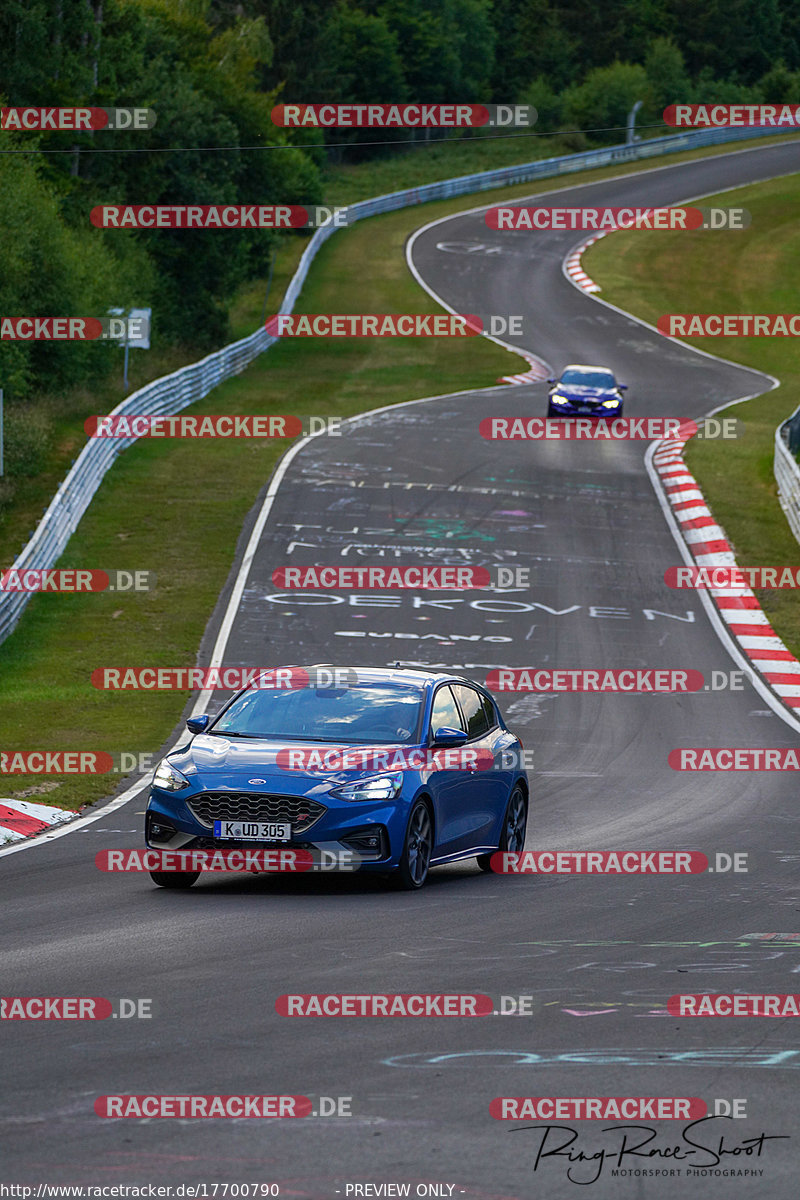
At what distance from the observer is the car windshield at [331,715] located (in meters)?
12.1

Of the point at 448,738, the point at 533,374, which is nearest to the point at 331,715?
the point at 448,738

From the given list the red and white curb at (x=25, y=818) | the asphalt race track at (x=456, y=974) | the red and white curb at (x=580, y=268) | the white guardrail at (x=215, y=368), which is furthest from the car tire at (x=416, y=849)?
the red and white curb at (x=580, y=268)

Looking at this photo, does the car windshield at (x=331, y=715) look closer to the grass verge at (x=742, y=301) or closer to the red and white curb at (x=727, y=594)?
the red and white curb at (x=727, y=594)

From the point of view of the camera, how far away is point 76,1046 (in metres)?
7.07

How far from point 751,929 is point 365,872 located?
8.55 feet

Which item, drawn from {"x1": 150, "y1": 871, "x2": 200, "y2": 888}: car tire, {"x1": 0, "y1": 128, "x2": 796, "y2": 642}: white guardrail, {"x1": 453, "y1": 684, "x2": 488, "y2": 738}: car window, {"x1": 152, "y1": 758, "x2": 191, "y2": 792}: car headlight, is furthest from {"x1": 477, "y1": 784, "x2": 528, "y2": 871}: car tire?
{"x1": 0, "y1": 128, "x2": 796, "y2": 642}: white guardrail

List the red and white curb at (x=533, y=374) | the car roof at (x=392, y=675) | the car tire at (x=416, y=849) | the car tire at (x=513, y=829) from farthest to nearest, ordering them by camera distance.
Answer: the red and white curb at (x=533, y=374) → the car tire at (x=513, y=829) → the car roof at (x=392, y=675) → the car tire at (x=416, y=849)

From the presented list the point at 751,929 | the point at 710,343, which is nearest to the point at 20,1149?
the point at 751,929

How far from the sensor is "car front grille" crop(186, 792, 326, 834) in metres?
11.2

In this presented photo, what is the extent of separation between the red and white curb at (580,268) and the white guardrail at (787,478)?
33217 mm

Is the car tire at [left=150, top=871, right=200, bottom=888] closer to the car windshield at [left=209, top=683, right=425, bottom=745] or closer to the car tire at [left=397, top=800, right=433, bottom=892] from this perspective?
the car windshield at [left=209, top=683, right=425, bottom=745]

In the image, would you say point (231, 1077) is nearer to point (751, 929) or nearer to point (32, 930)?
point (32, 930)

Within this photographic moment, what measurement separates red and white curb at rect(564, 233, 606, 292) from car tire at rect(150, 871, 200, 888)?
61186 mm

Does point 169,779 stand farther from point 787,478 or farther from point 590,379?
point 590,379
